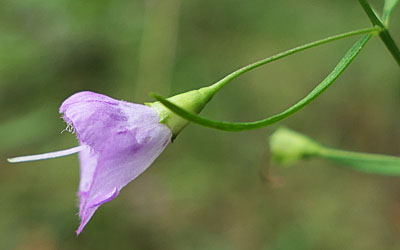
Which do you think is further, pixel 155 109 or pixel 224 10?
pixel 224 10

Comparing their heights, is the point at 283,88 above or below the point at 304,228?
above

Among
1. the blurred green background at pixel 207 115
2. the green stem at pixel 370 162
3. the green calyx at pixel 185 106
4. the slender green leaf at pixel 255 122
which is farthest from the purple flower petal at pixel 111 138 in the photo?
the blurred green background at pixel 207 115

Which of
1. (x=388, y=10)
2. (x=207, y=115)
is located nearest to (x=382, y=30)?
(x=388, y=10)

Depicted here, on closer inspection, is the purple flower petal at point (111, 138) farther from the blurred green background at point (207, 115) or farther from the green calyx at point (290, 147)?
the blurred green background at point (207, 115)

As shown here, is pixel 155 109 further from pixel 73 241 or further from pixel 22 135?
pixel 22 135

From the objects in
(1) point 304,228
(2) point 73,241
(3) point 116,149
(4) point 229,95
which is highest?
(3) point 116,149

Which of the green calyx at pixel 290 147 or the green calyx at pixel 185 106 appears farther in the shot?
the green calyx at pixel 290 147

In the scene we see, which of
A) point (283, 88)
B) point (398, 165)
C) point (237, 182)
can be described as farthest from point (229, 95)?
point (398, 165)
